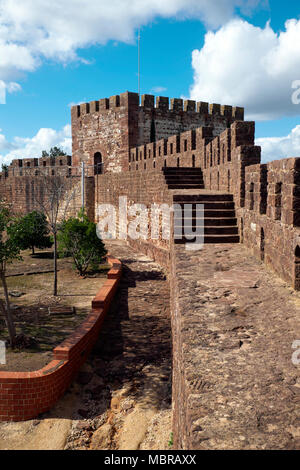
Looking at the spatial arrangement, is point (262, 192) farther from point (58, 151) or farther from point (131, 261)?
point (58, 151)

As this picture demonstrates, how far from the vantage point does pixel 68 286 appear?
10344 millimetres

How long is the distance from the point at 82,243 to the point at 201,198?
4.69 metres

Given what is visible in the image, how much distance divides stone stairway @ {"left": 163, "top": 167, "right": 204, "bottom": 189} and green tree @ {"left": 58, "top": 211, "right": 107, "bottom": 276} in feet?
8.86

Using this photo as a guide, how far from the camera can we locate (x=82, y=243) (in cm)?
1134

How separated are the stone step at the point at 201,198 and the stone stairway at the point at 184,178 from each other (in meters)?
2.57

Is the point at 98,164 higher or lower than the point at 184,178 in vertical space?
higher

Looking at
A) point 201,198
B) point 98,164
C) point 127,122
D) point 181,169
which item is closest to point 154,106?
point 127,122

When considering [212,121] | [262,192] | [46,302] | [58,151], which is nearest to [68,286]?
[46,302]

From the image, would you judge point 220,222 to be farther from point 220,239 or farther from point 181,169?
point 181,169

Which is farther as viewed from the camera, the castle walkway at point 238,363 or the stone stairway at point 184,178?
the stone stairway at point 184,178

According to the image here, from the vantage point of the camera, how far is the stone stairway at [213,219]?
271 inches

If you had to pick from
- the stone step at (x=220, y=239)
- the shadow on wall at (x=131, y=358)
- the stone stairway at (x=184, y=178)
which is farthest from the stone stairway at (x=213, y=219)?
the stone stairway at (x=184, y=178)

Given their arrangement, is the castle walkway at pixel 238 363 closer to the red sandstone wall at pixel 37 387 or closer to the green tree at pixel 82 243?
the red sandstone wall at pixel 37 387

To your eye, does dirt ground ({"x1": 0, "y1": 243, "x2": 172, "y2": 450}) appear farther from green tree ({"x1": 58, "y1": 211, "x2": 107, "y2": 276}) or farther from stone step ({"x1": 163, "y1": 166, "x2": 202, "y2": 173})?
stone step ({"x1": 163, "y1": 166, "x2": 202, "y2": 173})
